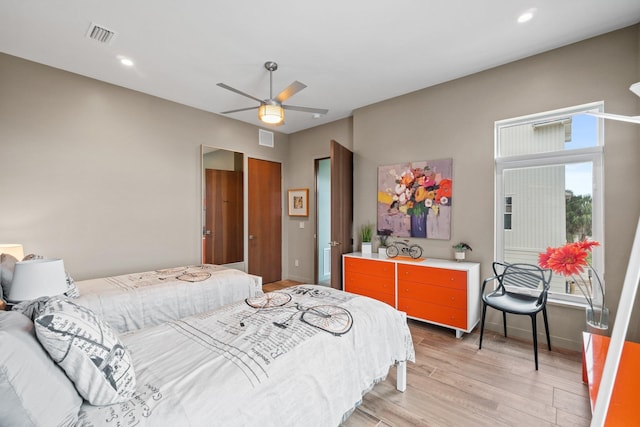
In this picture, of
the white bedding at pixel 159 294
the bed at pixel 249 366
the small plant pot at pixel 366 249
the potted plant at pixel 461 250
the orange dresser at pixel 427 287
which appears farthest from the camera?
the small plant pot at pixel 366 249

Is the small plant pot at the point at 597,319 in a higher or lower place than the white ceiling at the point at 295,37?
lower

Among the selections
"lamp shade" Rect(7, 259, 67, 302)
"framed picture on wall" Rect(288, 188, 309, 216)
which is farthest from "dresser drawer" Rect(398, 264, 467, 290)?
"lamp shade" Rect(7, 259, 67, 302)

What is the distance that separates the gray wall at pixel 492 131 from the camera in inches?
95.6

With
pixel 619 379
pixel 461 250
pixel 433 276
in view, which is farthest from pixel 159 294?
pixel 619 379

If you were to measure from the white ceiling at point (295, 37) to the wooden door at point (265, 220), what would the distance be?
183 centimetres

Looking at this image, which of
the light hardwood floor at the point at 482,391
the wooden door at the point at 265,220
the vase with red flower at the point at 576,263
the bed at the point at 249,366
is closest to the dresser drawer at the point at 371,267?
the light hardwood floor at the point at 482,391

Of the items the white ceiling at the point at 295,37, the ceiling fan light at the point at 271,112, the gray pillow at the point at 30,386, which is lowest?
the gray pillow at the point at 30,386

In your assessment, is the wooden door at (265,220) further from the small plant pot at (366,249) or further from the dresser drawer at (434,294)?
the dresser drawer at (434,294)

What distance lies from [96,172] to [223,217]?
1.69m

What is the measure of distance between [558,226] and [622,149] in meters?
0.82

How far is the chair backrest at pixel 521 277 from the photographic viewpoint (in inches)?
113

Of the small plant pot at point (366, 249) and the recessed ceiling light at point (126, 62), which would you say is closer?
the recessed ceiling light at point (126, 62)

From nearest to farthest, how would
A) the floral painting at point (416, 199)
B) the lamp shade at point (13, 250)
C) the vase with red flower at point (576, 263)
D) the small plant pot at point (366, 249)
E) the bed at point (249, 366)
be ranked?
the bed at point (249, 366)
the vase with red flower at point (576, 263)
the lamp shade at point (13, 250)
the floral painting at point (416, 199)
the small plant pot at point (366, 249)

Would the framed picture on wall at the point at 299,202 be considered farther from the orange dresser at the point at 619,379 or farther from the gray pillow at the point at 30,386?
the gray pillow at the point at 30,386
